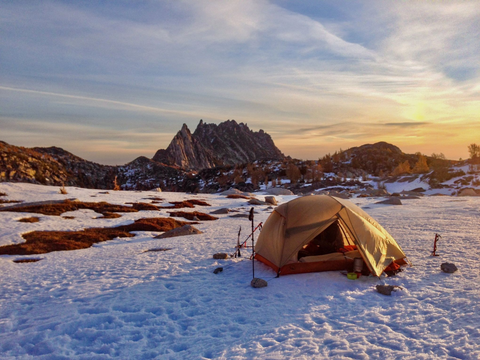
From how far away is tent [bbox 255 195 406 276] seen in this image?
10344mm

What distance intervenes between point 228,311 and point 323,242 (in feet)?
17.4

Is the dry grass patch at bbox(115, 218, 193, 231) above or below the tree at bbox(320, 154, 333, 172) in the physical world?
below

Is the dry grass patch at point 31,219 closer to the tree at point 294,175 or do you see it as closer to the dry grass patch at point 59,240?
the dry grass patch at point 59,240

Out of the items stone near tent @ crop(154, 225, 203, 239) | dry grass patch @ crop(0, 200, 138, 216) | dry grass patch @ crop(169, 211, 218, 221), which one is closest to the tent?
stone near tent @ crop(154, 225, 203, 239)

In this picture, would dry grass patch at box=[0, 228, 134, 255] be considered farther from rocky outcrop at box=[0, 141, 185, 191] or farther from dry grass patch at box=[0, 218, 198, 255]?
rocky outcrop at box=[0, 141, 185, 191]

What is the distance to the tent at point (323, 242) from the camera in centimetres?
1034

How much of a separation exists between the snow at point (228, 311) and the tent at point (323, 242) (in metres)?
0.55

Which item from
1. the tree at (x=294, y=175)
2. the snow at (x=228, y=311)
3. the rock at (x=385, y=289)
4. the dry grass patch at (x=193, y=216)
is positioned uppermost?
the tree at (x=294, y=175)

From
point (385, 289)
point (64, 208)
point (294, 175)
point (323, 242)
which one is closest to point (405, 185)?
point (294, 175)

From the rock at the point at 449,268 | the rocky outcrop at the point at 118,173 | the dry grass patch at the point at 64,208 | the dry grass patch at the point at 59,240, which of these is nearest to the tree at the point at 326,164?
the rocky outcrop at the point at 118,173

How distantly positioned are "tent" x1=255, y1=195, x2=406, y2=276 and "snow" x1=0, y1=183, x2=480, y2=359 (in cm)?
55

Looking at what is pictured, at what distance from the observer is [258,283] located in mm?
9641

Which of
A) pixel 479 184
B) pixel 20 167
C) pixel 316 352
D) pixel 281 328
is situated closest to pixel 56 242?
pixel 281 328

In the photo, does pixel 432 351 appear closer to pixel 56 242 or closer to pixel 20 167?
pixel 56 242
